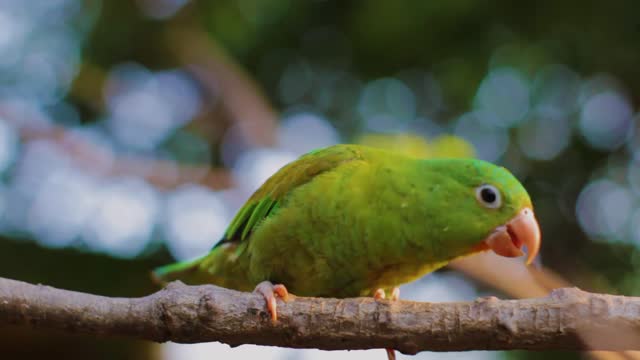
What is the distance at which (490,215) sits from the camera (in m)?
3.10

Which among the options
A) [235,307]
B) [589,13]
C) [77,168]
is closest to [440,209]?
[235,307]

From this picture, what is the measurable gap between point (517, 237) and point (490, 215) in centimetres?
15

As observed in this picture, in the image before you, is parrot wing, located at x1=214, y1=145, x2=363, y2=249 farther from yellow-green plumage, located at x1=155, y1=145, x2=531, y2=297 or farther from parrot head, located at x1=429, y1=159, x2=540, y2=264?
parrot head, located at x1=429, y1=159, x2=540, y2=264

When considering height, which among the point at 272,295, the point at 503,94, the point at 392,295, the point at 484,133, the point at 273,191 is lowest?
the point at 272,295

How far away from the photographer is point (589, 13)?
6.32m

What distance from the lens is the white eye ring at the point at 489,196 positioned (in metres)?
3.10

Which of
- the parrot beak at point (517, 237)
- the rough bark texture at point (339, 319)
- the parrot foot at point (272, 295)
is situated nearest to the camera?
the rough bark texture at point (339, 319)

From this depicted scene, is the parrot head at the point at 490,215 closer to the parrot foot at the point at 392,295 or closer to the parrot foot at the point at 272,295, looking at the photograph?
the parrot foot at the point at 392,295

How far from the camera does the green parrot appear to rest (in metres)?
3.11

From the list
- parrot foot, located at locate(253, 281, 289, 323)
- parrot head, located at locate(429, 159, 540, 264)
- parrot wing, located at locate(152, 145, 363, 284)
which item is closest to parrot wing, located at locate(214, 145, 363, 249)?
parrot wing, located at locate(152, 145, 363, 284)

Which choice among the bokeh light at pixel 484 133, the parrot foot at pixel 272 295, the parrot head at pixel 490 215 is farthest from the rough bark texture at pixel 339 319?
the bokeh light at pixel 484 133

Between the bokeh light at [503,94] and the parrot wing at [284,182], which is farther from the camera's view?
the bokeh light at [503,94]

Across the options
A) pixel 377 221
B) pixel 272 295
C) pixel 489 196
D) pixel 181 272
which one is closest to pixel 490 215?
pixel 489 196

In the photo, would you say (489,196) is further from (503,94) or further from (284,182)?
(503,94)
